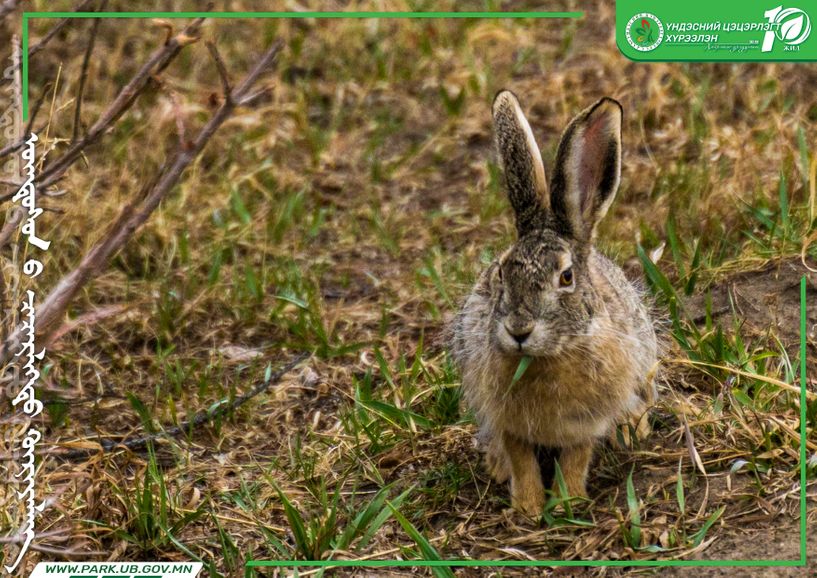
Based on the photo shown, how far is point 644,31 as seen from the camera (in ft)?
15.4

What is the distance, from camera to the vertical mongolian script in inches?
146

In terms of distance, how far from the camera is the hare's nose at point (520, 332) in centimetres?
389

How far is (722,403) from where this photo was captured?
460cm

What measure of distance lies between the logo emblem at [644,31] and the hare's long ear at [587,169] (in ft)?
1.74

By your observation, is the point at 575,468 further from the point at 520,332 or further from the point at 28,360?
the point at 28,360

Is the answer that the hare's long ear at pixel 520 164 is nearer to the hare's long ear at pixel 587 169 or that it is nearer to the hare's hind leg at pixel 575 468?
the hare's long ear at pixel 587 169

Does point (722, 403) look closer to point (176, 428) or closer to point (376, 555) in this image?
point (376, 555)

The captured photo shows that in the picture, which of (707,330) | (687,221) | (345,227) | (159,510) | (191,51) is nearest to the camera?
(159,510)

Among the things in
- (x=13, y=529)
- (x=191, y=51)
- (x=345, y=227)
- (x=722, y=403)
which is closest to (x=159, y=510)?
(x=13, y=529)

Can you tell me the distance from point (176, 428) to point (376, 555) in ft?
3.80

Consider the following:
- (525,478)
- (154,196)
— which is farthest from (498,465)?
(154,196)

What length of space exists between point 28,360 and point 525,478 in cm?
165

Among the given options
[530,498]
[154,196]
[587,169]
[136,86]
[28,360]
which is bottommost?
[530,498]

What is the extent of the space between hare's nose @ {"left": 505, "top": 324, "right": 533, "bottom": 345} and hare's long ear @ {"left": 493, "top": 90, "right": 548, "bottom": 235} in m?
0.50
